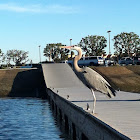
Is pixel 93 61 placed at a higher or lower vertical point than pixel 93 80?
lower

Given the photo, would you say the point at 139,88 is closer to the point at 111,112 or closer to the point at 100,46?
the point at 111,112

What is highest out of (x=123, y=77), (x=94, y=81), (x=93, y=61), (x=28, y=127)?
(x=94, y=81)

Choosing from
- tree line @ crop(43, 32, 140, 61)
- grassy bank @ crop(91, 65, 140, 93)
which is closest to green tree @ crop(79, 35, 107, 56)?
tree line @ crop(43, 32, 140, 61)

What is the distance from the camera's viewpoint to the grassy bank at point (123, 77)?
57.2m

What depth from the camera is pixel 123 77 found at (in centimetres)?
6344

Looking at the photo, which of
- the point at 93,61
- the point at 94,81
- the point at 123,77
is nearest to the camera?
the point at 94,81

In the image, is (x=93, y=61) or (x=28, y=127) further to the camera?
(x=93, y=61)

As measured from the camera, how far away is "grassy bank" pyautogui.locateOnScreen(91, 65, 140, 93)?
188 feet

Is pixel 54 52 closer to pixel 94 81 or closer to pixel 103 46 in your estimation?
pixel 103 46

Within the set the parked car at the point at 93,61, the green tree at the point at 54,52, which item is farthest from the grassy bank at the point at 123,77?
the green tree at the point at 54,52

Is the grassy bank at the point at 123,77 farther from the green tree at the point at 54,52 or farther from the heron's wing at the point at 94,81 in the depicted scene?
the green tree at the point at 54,52

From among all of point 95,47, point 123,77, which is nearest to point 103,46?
point 95,47

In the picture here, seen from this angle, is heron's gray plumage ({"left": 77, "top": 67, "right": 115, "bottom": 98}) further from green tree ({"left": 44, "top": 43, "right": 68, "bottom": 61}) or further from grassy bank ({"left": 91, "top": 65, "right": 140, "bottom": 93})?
green tree ({"left": 44, "top": 43, "right": 68, "bottom": 61})

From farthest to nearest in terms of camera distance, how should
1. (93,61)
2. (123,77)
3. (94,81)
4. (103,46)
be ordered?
(103,46), (93,61), (123,77), (94,81)
